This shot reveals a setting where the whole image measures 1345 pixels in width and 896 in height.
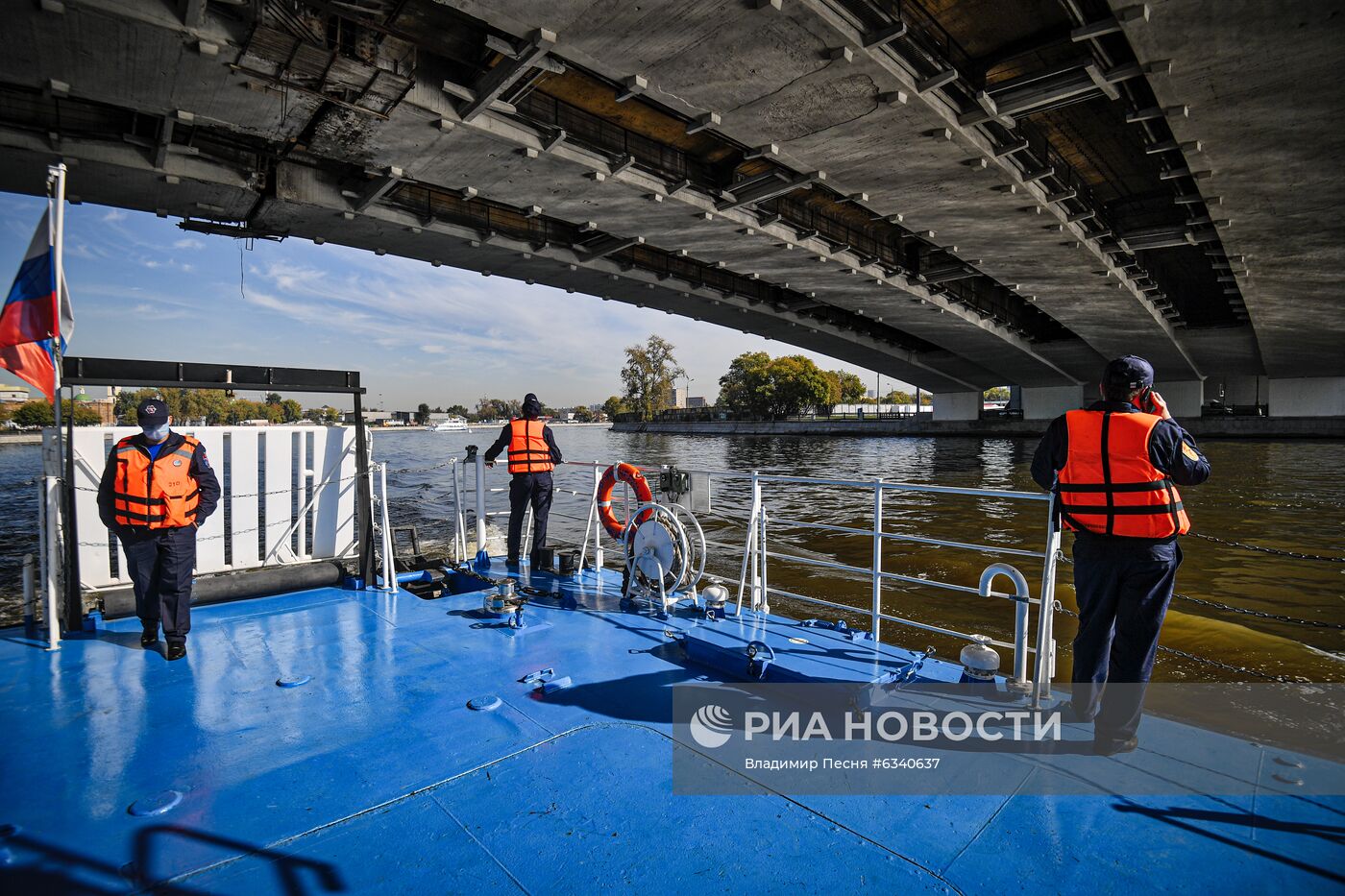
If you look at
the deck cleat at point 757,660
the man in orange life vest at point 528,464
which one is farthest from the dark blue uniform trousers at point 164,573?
the deck cleat at point 757,660

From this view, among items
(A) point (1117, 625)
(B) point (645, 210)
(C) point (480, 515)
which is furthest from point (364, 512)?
(B) point (645, 210)

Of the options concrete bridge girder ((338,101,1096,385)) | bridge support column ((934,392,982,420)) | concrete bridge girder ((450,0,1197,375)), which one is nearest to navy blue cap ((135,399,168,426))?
concrete bridge girder ((450,0,1197,375))

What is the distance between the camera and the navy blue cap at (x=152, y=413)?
4312mm

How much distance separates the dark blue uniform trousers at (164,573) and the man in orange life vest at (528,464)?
9.83 feet

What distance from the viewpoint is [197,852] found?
7.89ft

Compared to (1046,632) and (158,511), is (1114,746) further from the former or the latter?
(158,511)

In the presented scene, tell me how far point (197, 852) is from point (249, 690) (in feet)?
5.73

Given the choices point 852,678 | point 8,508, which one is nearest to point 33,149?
point 852,678

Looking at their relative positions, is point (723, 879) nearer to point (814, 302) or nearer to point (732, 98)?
point (732, 98)

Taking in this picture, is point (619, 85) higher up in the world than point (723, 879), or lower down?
higher up

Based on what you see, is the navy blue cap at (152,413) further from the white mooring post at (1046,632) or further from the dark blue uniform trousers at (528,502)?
the white mooring post at (1046,632)

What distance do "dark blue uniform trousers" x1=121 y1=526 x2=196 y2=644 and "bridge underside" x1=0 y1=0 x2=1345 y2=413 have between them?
7.35 metres

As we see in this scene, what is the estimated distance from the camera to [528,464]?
7.06 m

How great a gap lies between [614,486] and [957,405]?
56278mm
